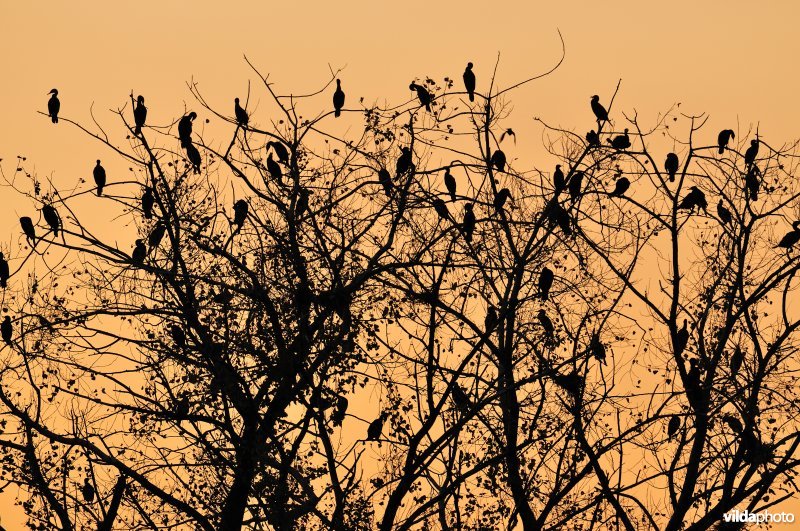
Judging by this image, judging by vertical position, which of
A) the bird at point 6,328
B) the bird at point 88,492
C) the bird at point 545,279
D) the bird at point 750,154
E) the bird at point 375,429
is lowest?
the bird at point 375,429

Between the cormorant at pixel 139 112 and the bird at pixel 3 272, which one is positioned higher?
the cormorant at pixel 139 112

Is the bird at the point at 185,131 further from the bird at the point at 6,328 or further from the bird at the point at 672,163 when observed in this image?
the bird at the point at 672,163

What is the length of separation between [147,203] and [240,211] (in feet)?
3.62

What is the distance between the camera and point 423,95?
12484 millimetres

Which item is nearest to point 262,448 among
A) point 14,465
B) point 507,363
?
point 507,363

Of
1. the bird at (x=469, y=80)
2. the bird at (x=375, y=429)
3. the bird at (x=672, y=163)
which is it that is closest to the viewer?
the bird at (x=375, y=429)

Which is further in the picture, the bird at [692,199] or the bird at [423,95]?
the bird at [692,199]

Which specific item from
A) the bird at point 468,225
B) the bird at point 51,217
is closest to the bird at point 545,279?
the bird at point 468,225

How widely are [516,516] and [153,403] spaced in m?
4.10

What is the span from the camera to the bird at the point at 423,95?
12.4 m

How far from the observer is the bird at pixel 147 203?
39.5 ft

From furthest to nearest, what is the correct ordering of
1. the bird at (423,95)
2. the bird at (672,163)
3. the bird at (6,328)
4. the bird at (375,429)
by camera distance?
the bird at (672,163), the bird at (6,328), the bird at (423,95), the bird at (375,429)

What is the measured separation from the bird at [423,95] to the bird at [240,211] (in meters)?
2.11

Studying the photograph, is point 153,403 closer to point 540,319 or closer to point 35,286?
point 35,286
